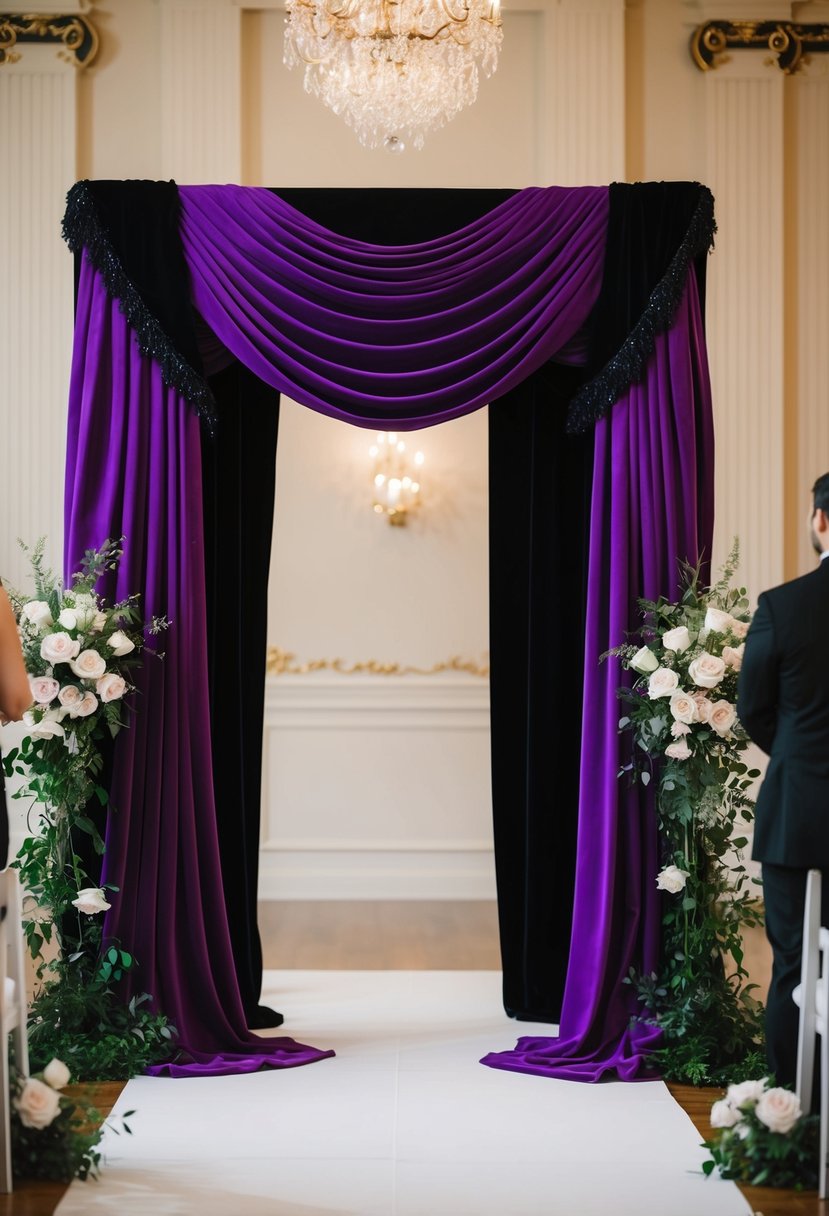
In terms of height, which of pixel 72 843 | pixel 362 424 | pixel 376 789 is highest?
pixel 362 424

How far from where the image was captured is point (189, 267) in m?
4.54

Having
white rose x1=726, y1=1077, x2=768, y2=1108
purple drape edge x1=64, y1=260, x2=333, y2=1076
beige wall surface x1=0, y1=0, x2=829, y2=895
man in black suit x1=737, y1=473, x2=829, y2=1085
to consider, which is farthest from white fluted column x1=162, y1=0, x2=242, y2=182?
white rose x1=726, y1=1077, x2=768, y2=1108

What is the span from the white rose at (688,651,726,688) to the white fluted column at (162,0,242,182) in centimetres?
401

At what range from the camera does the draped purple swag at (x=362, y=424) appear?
14.6 feet

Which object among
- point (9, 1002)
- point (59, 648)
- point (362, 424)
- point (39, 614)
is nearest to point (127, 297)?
point (362, 424)

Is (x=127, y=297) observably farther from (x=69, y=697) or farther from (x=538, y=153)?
(x=538, y=153)

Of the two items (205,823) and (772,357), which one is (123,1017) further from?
(772,357)

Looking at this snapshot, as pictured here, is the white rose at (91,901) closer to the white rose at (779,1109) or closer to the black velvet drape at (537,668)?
the black velvet drape at (537,668)

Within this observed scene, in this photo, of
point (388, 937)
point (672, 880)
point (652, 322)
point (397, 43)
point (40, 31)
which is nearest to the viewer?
point (672, 880)

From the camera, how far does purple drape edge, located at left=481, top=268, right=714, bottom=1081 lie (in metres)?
4.48

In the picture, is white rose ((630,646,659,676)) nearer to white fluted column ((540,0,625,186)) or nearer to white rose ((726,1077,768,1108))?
white rose ((726,1077,768,1108))

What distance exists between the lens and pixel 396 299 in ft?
14.8

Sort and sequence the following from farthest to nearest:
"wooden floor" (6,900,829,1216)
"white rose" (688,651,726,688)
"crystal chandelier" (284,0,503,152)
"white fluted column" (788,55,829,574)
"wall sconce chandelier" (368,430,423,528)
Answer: "wall sconce chandelier" (368,430,423,528) → "white fluted column" (788,55,829,574) → "wooden floor" (6,900,829,1216) → "crystal chandelier" (284,0,503,152) → "white rose" (688,651,726,688)

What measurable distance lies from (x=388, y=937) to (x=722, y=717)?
2736mm
